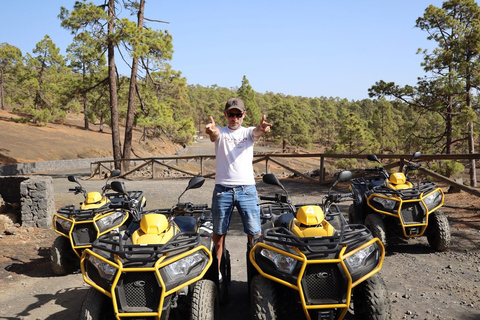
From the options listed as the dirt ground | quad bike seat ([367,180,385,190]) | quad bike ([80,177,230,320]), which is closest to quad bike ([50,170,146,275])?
the dirt ground

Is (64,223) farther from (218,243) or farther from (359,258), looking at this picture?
(359,258)

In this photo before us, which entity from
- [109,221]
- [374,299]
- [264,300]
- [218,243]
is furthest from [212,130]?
[109,221]

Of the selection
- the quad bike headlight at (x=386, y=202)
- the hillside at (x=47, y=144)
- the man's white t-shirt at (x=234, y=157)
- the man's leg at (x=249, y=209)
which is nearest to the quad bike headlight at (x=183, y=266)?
the man's leg at (x=249, y=209)

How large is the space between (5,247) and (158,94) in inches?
650

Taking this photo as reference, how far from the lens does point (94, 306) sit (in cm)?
291

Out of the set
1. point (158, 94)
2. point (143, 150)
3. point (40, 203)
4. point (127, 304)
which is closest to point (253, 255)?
point (127, 304)

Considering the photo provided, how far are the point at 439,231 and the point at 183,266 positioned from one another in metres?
4.16

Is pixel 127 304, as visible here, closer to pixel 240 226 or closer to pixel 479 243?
pixel 240 226

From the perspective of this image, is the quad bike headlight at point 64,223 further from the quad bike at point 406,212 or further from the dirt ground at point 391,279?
the quad bike at point 406,212

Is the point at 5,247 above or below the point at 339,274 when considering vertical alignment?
below

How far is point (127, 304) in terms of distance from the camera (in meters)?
2.81

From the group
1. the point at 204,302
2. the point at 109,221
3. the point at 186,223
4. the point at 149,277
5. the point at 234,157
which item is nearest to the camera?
the point at 149,277

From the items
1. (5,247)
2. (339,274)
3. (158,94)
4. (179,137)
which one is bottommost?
(5,247)

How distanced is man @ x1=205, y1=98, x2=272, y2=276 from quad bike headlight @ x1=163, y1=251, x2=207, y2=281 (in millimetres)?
652
